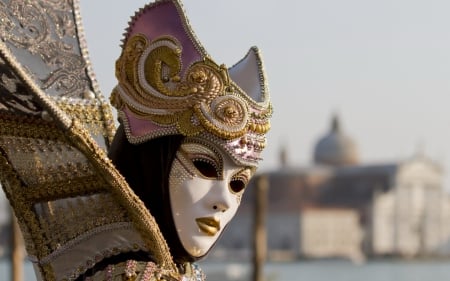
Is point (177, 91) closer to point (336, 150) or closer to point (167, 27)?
point (167, 27)

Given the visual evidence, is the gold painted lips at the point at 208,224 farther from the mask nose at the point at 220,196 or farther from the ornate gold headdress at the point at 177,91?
the ornate gold headdress at the point at 177,91

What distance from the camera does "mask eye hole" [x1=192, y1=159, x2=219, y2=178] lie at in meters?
2.79

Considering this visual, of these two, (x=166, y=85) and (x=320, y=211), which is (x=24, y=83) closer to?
(x=166, y=85)

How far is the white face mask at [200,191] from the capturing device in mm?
2779

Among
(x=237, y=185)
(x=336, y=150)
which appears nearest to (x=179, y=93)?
(x=237, y=185)

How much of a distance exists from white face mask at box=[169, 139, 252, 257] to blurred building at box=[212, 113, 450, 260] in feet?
258

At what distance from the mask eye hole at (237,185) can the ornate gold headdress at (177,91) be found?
0.06 meters

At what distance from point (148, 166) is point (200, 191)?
0.13 meters

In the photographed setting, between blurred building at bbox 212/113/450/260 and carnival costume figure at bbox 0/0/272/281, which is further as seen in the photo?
blurred building at bbox 212/113/450/260

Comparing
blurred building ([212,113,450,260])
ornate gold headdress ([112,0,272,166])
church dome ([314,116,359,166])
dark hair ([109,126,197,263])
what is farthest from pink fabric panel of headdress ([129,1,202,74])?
church dome ([314,116,359,166])

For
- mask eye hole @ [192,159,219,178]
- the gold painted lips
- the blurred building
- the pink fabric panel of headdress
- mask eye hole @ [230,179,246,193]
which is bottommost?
the gold painted lips

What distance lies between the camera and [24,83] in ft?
8.48

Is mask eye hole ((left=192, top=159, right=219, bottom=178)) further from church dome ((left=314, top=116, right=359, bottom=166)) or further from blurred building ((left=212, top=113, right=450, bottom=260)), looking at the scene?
church dome ((left=314, top=116, right=359, bottom=166))

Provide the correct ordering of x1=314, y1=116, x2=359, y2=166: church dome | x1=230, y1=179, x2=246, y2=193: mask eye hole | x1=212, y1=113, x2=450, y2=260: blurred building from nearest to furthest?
x1=230, y1=179, x2=246, y2=193: mask eye hole, x1=212, y1=113, x2=450, y2=260: blurred building, x1=314, y1=116, x2=359, y2=166: church dome
